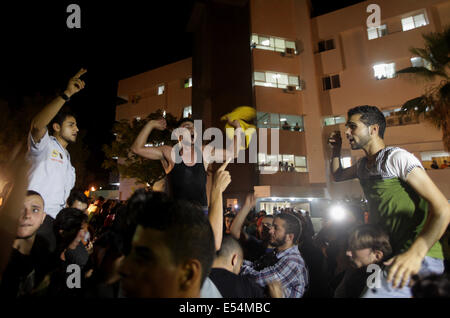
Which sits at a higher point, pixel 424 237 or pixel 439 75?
pixel 439 75

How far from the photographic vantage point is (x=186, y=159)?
2756 millimetres

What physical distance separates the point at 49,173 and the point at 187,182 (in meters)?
1.57

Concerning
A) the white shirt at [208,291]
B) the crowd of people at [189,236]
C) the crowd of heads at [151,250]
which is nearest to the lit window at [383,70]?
the crowd of people at [189,236]

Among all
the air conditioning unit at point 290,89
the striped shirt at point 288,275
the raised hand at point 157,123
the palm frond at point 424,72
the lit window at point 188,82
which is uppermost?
the lit window at point 188,82

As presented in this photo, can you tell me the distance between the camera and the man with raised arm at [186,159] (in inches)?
101

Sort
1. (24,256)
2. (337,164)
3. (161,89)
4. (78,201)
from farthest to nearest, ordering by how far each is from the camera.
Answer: (161,89) → (78,201) → (337,164) → (24,256)

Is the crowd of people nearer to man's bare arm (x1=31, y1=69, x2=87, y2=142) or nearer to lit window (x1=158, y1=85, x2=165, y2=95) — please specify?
man's bare arm (x1=31, y1=69, x2=87, y2=142)

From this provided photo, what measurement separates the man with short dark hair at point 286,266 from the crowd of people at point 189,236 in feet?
0.05

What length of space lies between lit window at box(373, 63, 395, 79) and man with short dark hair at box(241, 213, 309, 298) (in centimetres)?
1744

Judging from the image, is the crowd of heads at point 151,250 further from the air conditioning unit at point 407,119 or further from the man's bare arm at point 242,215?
the air conditioning unit at point 407,119

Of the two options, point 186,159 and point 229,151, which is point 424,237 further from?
point 186,159

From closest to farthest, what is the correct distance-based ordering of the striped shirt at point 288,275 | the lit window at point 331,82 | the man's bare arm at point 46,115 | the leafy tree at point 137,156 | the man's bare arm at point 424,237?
the man's bare arm at point 424,237, the man's bare arm at point 46,115, the striped shirt at point 288,275, the leafy tree at point 137,156, the lit window at point 331,82

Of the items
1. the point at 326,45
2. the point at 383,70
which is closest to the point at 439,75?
the point at 383,70

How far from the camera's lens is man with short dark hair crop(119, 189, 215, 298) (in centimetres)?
113
